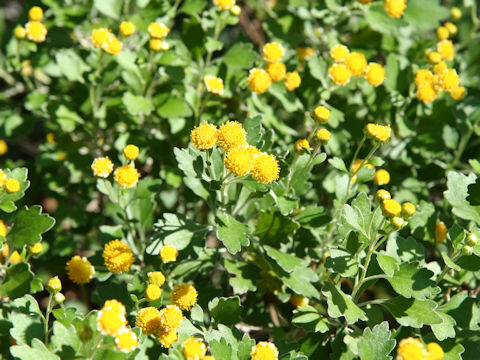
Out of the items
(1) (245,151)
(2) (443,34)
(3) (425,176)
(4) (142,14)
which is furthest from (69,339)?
(2) (443,34)

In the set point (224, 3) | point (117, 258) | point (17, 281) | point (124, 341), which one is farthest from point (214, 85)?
point (124, 341)

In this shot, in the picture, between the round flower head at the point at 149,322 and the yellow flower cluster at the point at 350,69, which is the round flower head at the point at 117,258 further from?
the yellow flower cluster at the point at 350,69

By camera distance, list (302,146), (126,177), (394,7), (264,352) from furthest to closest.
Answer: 1. (394,7)
2. (126,177)
3. (302,146)
4. (264,352)

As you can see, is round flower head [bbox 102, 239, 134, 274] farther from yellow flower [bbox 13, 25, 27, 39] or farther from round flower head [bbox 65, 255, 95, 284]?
yellow flower [bbox 13, 25, 27, 39]

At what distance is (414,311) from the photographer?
7.96ft

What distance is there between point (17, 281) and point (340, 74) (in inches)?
77.7

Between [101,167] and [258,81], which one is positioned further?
[258,81]

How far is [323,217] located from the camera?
2682 millimetres

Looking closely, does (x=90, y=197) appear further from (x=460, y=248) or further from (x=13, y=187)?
(x=460, y=248)

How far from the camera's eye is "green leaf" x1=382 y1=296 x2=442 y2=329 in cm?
235

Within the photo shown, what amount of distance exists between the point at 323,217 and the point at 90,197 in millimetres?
1555

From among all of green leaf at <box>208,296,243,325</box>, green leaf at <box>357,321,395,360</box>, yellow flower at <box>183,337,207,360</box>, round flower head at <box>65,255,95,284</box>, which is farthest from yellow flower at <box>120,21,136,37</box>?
green leaf at <box>357,321,395,360</box>

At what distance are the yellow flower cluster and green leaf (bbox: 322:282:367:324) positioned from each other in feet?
3.93

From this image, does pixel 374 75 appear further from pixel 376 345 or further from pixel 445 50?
pixel 376 345
